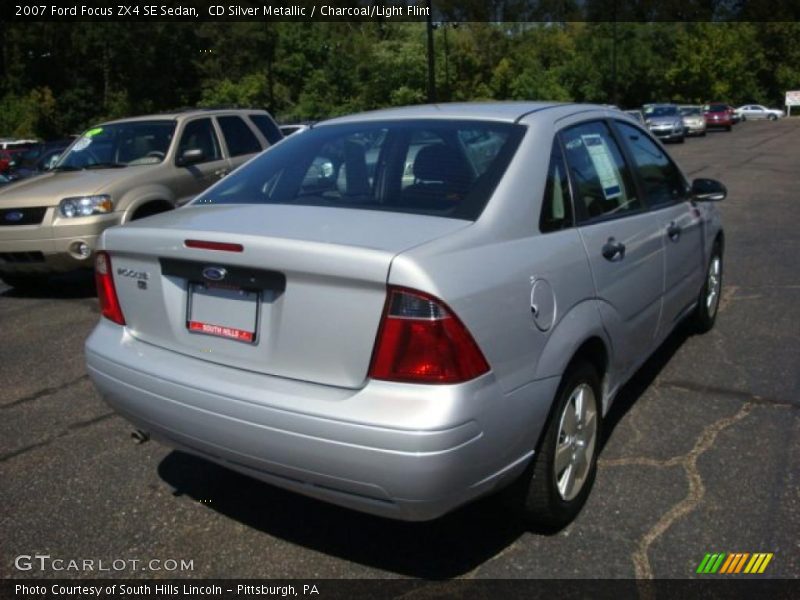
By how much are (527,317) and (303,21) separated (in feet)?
195

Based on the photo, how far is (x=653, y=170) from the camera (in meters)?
4.34

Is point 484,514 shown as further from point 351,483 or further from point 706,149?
point 706,149

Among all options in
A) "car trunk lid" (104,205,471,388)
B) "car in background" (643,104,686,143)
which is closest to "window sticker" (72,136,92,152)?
"car trunk lid" (104,205,471,388)

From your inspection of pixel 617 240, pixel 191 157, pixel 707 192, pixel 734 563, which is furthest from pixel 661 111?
pixel 734 563

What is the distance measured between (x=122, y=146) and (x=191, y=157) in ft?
3.42

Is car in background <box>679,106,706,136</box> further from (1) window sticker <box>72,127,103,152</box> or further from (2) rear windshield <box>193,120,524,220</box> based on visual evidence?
(2) rear windshield <box>193,120,524,220</box>

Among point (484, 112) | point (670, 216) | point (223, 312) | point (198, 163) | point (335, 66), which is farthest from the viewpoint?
point (335, 66)

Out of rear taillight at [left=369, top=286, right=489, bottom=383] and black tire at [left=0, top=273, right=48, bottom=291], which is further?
black tire at [left=0, top=273, right=48, bottom=291]

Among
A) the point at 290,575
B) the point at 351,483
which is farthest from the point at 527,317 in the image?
the point at 290,575

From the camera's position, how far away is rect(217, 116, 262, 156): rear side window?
8734 mm

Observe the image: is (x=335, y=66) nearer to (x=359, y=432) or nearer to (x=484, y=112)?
(x=484, y=112)

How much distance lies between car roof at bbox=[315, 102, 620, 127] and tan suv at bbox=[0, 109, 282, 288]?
158 inches

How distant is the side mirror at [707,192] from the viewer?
15.6 feet
